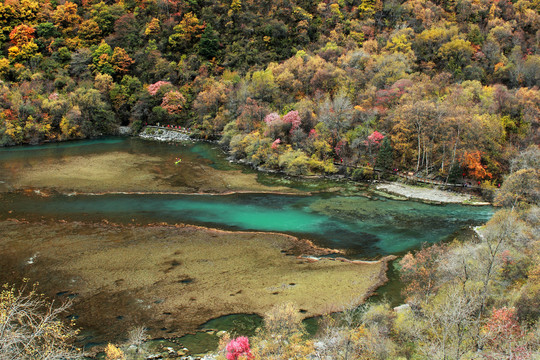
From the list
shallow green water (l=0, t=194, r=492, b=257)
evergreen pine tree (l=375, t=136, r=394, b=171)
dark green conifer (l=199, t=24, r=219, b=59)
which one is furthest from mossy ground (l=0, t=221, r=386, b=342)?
dark green conifer (l=199, t=24, r=219, b=59)

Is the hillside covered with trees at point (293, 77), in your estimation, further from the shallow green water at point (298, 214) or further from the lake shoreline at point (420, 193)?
the shallow green water at point (298, 214)

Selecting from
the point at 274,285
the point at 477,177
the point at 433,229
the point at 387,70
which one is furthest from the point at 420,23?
the point at 274,285

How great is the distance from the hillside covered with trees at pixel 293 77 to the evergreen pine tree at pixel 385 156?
19cm

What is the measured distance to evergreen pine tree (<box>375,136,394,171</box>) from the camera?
52250mm

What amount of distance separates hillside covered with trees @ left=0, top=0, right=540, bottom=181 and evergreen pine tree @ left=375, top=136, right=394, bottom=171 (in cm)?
19

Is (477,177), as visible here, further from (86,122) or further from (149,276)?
(86,122)

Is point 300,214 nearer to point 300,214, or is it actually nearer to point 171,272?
point 300,214

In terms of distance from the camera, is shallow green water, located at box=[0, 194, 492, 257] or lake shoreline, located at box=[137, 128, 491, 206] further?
lake shoreline, located at box=[137, 128, 491, 206]

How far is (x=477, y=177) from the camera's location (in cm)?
4803

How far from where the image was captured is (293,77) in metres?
71.6

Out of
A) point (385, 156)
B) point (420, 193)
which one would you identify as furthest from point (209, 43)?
point (420, 193)

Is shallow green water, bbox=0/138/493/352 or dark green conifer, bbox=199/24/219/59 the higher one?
dark green conifer, bbox=199/24/219/59

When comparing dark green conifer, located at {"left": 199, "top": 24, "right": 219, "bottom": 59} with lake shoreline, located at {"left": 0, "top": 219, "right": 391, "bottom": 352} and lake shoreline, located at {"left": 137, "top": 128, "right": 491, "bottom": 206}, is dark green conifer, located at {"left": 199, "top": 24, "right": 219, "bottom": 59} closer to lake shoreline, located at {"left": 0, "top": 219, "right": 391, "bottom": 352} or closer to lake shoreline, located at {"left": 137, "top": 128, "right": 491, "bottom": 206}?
lake shoreline, located at {"left": 137, "top": 128, "right": 491, "bottom": 206}

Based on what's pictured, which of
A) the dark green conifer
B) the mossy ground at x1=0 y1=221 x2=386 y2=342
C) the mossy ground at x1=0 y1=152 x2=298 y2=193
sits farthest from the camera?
the dark green conifer
